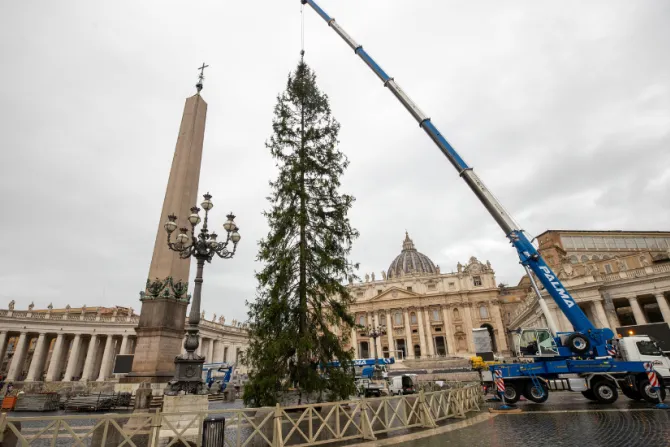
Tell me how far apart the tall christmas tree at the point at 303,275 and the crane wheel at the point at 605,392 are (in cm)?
997

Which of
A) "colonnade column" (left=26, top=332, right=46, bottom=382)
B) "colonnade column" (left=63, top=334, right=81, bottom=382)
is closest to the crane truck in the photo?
"colonnade column" (left=63, top=334, right=81, bottom=382)

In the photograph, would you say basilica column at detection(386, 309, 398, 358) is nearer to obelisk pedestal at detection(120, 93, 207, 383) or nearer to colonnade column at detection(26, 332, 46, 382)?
colonnade column at detection(26, 332, 46, 382)

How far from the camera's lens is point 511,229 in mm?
15664

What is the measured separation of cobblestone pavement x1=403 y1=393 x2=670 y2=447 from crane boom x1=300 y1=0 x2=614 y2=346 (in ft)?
9.69

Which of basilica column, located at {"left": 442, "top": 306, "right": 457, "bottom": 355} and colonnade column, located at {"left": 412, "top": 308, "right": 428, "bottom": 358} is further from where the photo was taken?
colonnade column, located at {"left": 412, "top": 308, "right": 428, "bottom": 358}

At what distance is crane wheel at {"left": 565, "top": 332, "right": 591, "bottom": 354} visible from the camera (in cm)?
1373

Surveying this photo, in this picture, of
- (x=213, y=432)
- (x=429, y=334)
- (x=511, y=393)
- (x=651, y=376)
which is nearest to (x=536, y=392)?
(x=511, y=393)

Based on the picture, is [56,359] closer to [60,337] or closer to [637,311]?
[60,337]

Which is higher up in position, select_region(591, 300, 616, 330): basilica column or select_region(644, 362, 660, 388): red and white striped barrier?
select_region(591, 300, 616, 330): basilica column

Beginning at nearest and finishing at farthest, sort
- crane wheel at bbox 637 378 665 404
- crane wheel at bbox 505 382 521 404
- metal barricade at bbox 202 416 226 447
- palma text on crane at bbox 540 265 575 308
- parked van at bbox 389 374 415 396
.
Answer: metal barricade at bbox 202 416 226 447
crane wheel at bbox 637 378 665 404
palma text on crane at bbox 540 265 575 308
crane wheel at bbox 505 382 521 404
parked van at bbox 389 374 415 396

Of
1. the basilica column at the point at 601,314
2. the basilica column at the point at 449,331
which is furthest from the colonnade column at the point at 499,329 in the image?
the basilica column at the point at 601,314

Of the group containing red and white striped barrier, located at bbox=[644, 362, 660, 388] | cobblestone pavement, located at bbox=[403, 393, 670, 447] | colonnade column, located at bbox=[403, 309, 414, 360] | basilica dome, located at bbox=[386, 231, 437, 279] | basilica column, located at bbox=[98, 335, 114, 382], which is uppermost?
basilica dome, located at bbox=[386, 231, 437, 279]

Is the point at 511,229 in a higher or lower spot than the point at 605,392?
higher

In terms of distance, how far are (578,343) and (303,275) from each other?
1112cm
